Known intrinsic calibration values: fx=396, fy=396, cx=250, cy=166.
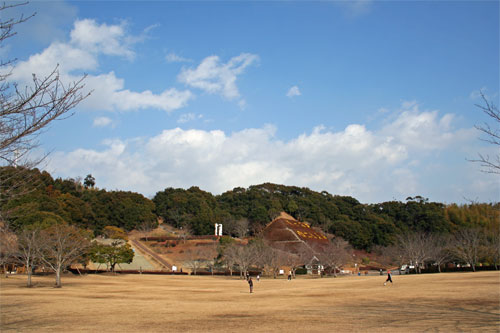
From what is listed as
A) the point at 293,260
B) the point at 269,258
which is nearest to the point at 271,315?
the point at 269,258

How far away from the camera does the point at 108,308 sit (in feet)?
66.2

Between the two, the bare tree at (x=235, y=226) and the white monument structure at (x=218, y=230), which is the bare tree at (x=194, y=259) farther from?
the bare tree at (x=235, y=226)

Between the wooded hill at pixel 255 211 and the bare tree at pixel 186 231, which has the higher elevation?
the wooded hill at pixel 255 211

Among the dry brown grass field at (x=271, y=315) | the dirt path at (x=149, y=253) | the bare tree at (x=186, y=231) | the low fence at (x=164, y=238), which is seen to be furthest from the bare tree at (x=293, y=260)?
the bare tree at (x=186, y=231)

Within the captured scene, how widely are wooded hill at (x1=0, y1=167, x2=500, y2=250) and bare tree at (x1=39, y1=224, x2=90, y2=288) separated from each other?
93.4ft

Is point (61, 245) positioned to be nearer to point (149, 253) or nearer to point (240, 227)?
point (149, 253)

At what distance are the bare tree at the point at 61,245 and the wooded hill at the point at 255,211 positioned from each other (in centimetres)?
2847

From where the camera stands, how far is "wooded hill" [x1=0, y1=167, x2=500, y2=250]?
3383 inches

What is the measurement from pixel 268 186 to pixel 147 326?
11205 centimetres

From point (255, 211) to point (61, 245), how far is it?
72.4 metres

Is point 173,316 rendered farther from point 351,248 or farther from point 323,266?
point 351,248

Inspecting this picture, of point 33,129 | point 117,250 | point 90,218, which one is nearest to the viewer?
point 33,129

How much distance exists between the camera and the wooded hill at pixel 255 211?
8594 centimetres

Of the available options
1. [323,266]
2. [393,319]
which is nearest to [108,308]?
[393,319]
